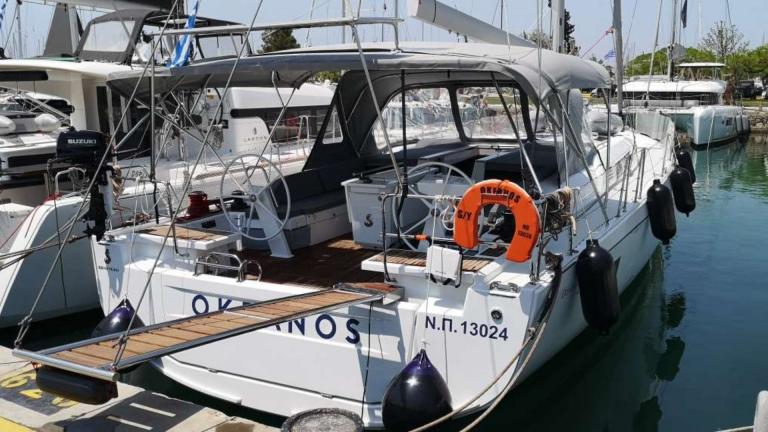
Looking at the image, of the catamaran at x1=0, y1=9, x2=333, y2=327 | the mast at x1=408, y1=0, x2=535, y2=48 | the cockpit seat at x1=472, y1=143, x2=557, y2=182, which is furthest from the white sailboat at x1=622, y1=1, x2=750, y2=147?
the cockpit seat at x1=472, y1=143, x2=557, y2=182

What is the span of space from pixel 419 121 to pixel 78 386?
602 cm

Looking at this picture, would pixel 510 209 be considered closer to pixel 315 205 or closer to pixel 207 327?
pixel 207 327

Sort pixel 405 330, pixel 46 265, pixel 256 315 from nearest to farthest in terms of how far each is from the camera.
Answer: pixel 256 315, pixel 405 330, pixel 46 265

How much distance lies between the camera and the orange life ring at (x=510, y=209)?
4.52 m

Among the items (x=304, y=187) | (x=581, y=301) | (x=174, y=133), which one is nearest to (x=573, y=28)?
(x=174, y=133)

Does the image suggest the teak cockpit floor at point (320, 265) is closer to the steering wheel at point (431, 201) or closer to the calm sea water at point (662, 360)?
the steering wheel at point (431, 201)

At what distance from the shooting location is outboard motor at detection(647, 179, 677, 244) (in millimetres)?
7910

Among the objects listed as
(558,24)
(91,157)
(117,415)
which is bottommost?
(117,415)

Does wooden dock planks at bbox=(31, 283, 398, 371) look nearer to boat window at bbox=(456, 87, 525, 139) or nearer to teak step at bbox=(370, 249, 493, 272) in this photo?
teak step at bbox=(370, 249, 493, 272)

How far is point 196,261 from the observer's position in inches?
216

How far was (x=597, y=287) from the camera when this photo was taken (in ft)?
17.2

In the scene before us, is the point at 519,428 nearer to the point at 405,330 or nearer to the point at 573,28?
the point at 405,330

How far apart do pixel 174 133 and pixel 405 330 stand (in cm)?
733

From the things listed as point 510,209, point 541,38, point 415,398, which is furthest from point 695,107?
point 415,398
